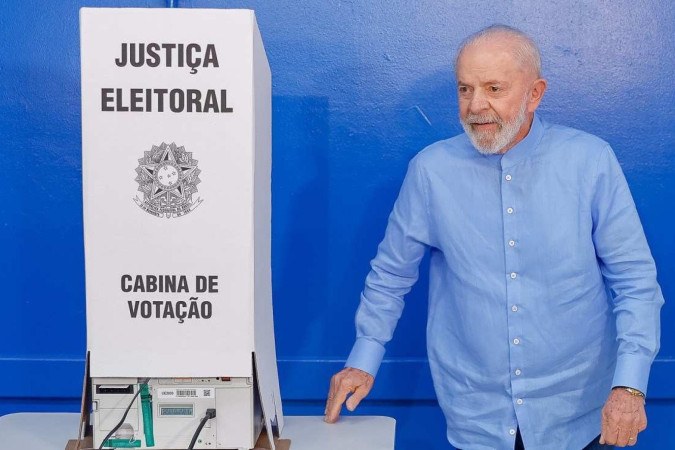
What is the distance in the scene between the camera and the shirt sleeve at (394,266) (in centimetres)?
184

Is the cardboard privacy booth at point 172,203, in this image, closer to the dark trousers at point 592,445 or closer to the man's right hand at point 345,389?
the man's right hand at point 345,389

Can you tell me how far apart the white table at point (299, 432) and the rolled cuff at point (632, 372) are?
Result: 18.1 inches

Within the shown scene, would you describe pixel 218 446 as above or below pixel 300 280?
below

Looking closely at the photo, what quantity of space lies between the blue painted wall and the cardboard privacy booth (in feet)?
2.26

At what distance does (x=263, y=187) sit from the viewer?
162cm

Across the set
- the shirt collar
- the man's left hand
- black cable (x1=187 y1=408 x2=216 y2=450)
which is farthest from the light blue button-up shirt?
black cable (x1=187 y1=408 x2=216 y2=450)

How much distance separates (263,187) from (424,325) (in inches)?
33.0

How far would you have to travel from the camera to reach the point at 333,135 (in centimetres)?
221

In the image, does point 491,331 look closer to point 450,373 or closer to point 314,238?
point 450,373

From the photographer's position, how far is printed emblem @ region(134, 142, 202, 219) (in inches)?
57.8

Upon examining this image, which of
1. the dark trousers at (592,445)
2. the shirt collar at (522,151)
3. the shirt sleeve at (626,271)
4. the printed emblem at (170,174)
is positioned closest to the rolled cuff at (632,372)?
the shirt sleeve at (626,271)

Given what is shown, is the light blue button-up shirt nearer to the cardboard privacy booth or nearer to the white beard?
the white beard

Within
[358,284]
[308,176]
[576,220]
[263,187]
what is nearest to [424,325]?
[358,284]

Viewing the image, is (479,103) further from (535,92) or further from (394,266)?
(394,266)
